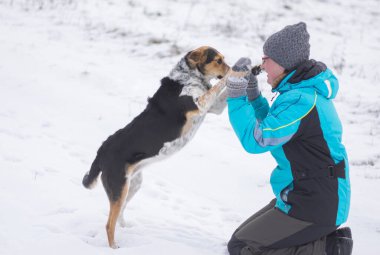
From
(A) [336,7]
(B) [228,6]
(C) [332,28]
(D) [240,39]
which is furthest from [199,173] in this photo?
(A) [336,7]

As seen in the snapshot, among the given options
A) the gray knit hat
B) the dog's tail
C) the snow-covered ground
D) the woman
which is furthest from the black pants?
the dog's tail

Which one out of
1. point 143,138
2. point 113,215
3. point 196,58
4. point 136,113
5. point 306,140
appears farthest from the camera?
point 136,113

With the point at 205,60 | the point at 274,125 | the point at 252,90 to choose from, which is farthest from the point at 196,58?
the point at 274,125

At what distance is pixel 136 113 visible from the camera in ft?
22.6

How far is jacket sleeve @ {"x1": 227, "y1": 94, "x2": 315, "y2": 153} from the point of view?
9.02 ft

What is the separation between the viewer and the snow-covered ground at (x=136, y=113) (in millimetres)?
3936

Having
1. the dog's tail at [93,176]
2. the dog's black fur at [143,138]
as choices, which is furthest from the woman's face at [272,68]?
the dog's tail at [93,176]

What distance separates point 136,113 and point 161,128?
10.4ft

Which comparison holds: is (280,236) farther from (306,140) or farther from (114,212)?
(114,212)

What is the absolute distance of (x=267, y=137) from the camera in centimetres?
278

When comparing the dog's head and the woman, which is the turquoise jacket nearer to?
the woman

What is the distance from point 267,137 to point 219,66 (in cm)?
151

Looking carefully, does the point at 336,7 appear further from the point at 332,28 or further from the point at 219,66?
the point at 219,66

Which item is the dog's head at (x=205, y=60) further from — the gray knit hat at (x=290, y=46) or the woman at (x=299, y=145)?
the gray knit hat at (x=290, y=46)
